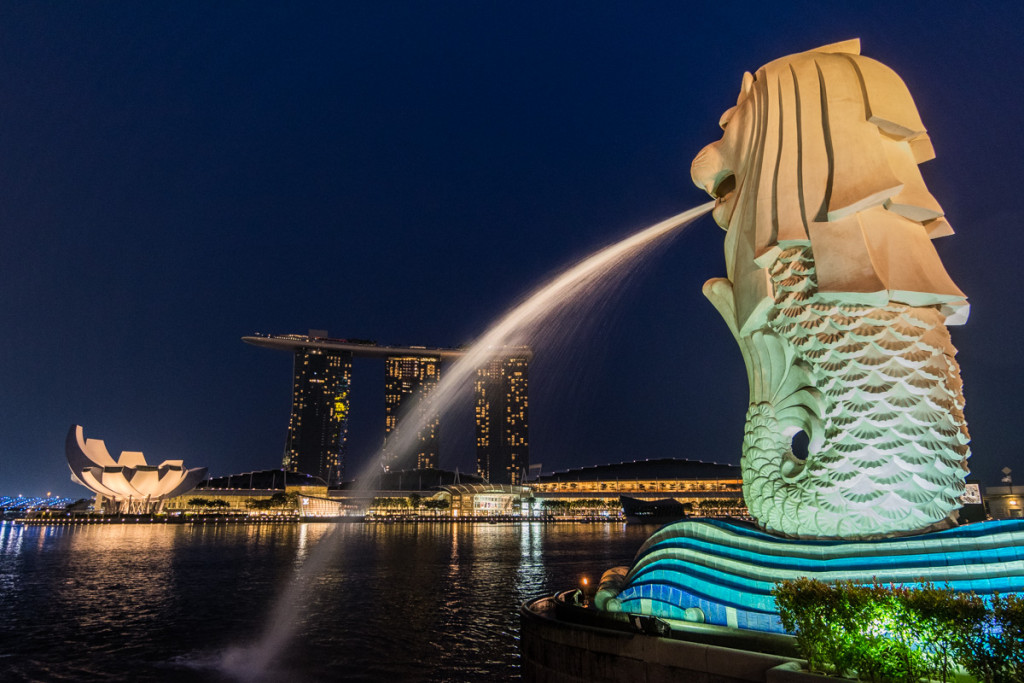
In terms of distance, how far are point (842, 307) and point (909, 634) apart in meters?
5.92

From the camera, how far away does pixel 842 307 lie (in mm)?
12281

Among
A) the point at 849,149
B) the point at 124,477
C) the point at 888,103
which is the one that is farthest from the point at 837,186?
the point at 124,477

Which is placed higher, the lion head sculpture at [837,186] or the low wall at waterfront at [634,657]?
the lion head sculpture at [837,186]

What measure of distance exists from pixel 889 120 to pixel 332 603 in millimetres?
25229

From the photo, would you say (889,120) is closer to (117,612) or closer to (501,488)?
(117,612)

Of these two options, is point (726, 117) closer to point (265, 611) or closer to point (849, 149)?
point (849, 149)

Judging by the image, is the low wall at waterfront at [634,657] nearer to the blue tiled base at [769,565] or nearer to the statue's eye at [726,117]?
the blue tiled base at [769,565]

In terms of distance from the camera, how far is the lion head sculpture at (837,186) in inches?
478

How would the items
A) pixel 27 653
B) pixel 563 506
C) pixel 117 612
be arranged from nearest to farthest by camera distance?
A: pixel 27 653
pixel 117 612
pixel 563 506

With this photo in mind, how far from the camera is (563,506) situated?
132 meters

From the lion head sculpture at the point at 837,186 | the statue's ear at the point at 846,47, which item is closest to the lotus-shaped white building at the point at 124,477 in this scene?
the lion head sculpture at the point at 837,186

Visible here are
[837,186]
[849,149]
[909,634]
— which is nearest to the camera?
[909,634]

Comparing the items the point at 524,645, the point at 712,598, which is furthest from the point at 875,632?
the point at 524,645

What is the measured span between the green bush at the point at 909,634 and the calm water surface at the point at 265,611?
1012 centimetres
